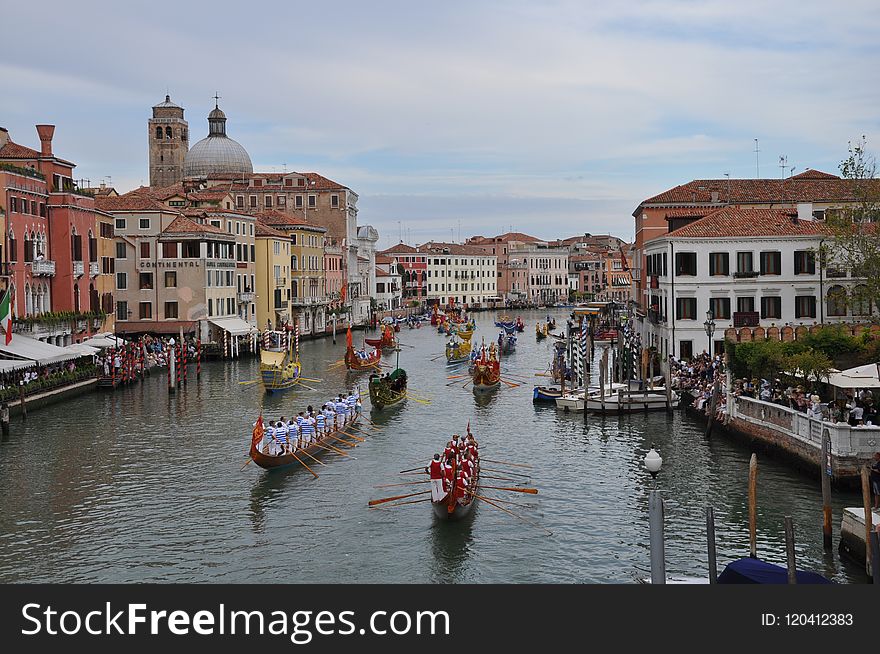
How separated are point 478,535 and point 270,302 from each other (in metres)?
42.2

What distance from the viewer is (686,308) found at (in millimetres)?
31891

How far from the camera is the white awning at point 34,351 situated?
1142 inches

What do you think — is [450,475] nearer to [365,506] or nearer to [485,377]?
[365,506]

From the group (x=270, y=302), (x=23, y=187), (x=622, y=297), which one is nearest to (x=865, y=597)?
(x=23, y=187)

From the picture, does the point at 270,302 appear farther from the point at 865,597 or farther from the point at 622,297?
the point at 622,297

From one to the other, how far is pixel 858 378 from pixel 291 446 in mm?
10568

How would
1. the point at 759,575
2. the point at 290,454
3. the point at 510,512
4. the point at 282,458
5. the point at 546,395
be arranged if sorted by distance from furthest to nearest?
the point at 546,395
the point at 290,454
the point at 282,458
the point at 510,512
the point at 759,575

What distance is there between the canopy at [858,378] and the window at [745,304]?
1135 centimetres

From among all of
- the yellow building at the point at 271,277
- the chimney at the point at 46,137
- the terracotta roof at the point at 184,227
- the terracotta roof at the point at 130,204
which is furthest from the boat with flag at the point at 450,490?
the yellow building at the point at 271,277

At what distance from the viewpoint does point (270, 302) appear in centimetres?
5712

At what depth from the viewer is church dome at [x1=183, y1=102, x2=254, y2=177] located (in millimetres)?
78750

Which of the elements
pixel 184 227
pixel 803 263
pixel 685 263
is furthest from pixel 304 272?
pixel 803 263

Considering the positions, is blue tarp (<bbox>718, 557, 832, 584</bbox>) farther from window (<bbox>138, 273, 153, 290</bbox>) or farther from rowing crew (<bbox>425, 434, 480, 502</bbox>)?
window (<bbox>138, 273, 153, 290</bbox>)

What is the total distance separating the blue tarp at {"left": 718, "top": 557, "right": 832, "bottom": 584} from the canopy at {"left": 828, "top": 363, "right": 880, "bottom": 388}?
344 inches
